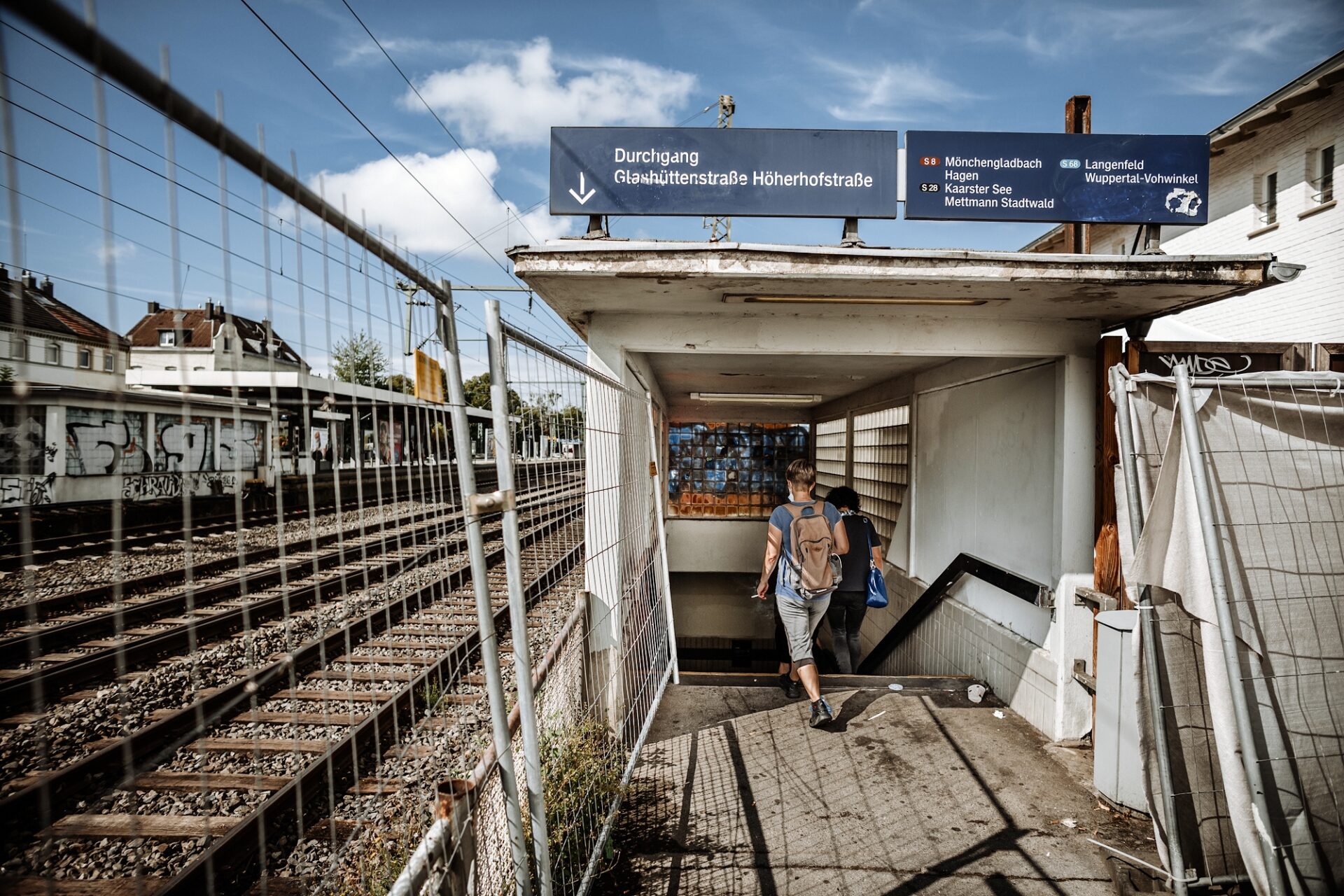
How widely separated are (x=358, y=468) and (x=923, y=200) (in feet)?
15.7

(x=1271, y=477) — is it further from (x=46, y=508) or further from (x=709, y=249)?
(x=46, y=508)

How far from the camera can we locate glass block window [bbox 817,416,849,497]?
12.1 meters

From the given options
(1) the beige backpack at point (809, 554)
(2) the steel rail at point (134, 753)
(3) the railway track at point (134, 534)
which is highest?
(1) the beige backpack at point (809, 554)

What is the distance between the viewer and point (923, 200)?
16.5ft

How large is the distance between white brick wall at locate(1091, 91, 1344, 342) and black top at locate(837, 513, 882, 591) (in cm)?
815

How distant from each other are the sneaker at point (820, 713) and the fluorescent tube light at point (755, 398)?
578cm

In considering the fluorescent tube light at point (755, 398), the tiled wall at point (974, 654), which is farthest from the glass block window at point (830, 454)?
the tiled wall at point (974, 654)

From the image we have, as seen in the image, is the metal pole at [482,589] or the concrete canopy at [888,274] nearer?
the metal pole at [482,589]

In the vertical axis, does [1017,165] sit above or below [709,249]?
above

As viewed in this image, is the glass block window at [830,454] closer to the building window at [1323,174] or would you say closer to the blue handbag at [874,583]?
the blue handbag at [874,583]

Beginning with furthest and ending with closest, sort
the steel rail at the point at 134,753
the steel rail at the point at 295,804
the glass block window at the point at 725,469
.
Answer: the glass block window at the point at 725,469 < the steel rail at the point at 134,753 < the steel rail at the point at 295,804

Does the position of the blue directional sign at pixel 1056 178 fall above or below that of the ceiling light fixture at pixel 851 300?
above

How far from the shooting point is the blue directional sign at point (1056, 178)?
4.74 metres

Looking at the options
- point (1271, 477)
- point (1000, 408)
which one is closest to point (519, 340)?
point (1271, 477)
